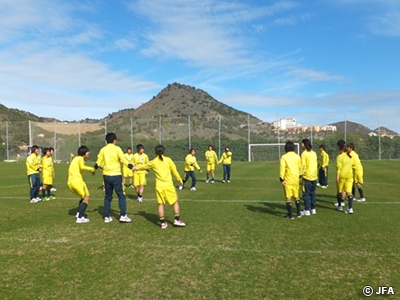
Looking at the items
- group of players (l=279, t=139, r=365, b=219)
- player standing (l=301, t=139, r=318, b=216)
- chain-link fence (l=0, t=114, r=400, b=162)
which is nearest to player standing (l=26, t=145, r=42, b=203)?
group of players (l=279, t=139, r=365, b=219)

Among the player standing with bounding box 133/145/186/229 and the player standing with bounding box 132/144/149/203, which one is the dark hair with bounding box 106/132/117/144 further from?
the player standing with bounding box 132/144/149/203

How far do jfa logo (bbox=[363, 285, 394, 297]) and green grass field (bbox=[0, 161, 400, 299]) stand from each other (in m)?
0.08

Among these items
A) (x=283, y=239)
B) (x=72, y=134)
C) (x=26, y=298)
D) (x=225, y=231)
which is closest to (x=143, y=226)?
(x=225, y=231)

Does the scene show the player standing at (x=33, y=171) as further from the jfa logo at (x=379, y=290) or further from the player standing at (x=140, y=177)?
the jfa logo at (x=379, y=290)

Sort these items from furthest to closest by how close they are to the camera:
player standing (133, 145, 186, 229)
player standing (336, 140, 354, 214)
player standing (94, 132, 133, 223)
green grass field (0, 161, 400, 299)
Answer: player standing (336, 140, 354, 214), player standing (94, 132, 133, 223), player standing (133, 145, 186, 229), green grass field (0, 161, 400, 299)

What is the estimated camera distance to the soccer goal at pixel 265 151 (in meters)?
42.2

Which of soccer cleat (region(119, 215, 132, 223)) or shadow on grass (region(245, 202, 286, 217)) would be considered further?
shadow on grass (region(245, 202, 286, 217))

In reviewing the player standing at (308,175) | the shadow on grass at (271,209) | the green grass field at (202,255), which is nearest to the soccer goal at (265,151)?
the shadow on grass at (271,209)

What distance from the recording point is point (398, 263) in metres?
5.57

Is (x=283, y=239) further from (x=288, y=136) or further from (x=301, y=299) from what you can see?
(x=288, y=136)

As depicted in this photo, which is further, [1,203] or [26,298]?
[1,203]

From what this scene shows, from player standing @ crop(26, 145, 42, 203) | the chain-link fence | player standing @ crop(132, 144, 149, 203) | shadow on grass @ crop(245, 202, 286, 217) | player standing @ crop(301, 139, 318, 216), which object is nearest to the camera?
player standing @ crop(301, 139, 318, 216)

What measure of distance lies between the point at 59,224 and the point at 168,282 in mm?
4664

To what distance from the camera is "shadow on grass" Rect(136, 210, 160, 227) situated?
339 inches
